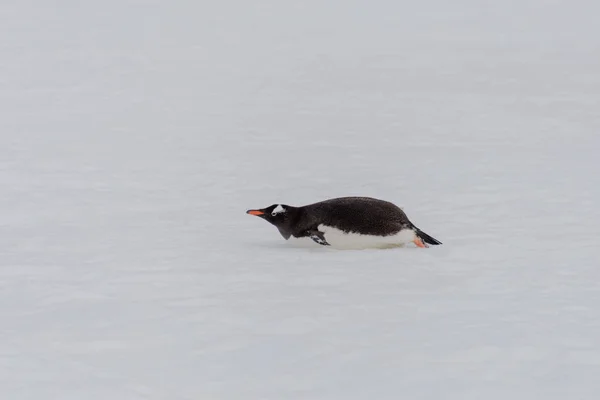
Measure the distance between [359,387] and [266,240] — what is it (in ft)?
13.6

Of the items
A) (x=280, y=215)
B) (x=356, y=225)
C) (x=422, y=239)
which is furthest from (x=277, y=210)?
(x=422, y=239)

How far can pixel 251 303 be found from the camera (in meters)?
6.42

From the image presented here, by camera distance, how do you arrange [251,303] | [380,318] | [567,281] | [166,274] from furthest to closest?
[166,274] → [567,281] → [251,303] → [380,318]

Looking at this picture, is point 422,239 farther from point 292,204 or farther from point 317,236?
point 292,204

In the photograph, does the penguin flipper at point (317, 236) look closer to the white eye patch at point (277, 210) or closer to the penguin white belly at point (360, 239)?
the penguin white belly at point (360, 239)

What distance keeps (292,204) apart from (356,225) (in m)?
3.78

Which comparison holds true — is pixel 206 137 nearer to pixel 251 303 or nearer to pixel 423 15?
pixel 251 303

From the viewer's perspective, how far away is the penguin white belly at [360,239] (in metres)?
7.89

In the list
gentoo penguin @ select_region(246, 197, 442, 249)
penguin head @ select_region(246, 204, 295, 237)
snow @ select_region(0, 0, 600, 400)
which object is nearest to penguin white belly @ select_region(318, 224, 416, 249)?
gentoo penguin @ select_region(246, 197, 442, 249)

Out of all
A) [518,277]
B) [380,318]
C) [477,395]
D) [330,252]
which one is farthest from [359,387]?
[330,252]

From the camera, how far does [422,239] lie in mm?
8109

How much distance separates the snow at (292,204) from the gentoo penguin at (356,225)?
0.46 feet

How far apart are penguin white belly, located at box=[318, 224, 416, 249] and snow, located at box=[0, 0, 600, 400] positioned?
0.39 feet

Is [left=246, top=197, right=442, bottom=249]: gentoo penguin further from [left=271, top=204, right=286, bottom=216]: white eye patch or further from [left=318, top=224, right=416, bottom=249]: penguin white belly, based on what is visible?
[left=271, top=204, right=286, bottom=216]: white eye patch
